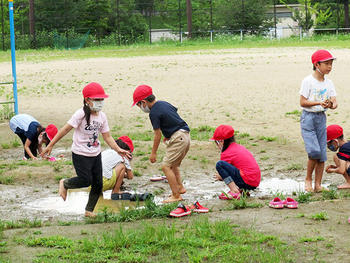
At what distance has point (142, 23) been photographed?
51656mm

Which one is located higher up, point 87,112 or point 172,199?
point 87,112

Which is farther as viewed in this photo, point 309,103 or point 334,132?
point 334,132

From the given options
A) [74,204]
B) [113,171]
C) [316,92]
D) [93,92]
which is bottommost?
[74,204]

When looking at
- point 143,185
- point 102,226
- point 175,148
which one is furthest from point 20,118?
point 102,226

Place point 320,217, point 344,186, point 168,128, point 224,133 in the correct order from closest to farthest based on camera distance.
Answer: point 320,217, point 224,133, point 168,128, point 344,186

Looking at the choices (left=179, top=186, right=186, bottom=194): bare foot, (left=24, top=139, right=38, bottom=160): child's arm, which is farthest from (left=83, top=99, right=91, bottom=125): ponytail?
(left=24, top=139, right=38, bottom=160): child's arm

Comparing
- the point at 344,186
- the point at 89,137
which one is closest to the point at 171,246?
the point at 89,137

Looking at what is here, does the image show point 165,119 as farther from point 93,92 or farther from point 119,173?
point 93,92

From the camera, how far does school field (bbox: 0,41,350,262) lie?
490cm

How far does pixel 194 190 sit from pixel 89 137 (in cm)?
198

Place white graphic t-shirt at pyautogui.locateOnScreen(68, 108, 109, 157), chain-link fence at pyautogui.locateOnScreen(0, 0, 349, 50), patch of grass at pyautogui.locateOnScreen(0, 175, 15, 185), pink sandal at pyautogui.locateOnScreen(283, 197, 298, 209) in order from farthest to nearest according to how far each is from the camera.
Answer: chain-link fence at pyautogui.locateOnScreen(0, 0, 349, 50) < patch of grass at pyautogui.locateOnScreen(0, 175, 15, 185) < white graphic t-shirt at pyautogui.locateOnScreen(68, 108, 109, 157) < pink sandal at pyautogui.locateOnScreen(283, 197, 298, 209)

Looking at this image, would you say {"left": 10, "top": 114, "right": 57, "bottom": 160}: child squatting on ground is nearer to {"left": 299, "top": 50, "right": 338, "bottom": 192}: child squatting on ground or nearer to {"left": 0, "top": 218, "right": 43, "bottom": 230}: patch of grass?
{"left": 0, "top": 218, "right": 43, "bottom": 230}: patch of grass

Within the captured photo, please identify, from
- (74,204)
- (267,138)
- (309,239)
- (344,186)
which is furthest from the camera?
(267,138)

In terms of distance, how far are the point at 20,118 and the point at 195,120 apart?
4159mm
